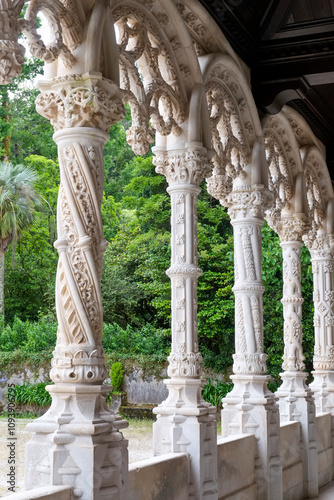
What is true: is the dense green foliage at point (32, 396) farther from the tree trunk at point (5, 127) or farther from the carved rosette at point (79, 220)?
the carved rosette at point (79, 220)

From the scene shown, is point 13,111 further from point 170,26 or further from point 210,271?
point 170,26

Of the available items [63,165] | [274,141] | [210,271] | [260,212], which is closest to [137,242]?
[210,271]

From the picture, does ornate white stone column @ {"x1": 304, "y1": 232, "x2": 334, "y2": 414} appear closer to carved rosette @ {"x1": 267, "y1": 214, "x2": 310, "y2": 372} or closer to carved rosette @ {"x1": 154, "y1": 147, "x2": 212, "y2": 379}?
carved rosette @ {"x1": 267, "y1": 214, "x2": 310, "y2": 372}

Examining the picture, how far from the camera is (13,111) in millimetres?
24922

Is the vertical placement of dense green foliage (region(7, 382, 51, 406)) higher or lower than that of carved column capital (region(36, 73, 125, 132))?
lower

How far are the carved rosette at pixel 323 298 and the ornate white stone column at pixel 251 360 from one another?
2.80 metres

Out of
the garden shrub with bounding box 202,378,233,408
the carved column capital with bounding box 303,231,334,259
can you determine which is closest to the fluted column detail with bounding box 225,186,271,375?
the carved column capital with bounding box 303,231,334,259

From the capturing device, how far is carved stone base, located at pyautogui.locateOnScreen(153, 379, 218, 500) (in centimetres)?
548

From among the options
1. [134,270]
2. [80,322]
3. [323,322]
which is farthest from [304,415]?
[134,270]

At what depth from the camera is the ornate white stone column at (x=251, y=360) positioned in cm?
698

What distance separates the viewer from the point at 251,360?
7035 mm

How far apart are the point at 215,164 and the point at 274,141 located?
6.71 ft

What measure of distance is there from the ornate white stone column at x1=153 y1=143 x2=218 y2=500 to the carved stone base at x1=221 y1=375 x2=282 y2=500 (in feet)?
4.26

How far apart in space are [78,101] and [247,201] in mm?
3389
